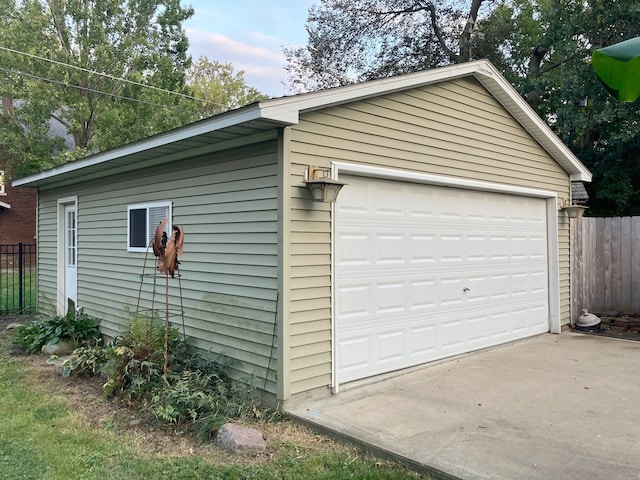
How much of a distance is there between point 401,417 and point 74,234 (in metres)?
6.88

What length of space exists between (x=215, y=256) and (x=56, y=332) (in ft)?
11.4

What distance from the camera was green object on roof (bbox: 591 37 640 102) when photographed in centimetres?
108

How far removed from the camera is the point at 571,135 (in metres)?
13.2

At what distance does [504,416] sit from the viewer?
4.15 m

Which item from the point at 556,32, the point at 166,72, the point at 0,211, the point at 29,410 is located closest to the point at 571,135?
the point at 556,32

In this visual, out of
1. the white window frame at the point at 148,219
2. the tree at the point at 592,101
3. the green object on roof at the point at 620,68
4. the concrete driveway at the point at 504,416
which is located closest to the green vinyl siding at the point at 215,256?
the white window frame at the point at 148,219

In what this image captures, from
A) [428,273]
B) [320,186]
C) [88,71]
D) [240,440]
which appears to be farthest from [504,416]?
[88,71]

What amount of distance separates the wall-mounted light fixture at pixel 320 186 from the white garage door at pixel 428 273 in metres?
0.44

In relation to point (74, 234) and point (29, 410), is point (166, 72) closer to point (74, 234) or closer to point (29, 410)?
point (74, 234)

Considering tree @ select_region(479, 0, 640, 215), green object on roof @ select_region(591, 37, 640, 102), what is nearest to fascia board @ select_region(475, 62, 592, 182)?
tree @ select_region(479, 0, 640, 215)

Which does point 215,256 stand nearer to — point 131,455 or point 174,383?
point 174,383

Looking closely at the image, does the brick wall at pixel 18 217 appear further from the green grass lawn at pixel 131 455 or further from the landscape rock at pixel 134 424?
the landscape rock at pixel 134 424

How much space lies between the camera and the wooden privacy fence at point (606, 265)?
8086 mm

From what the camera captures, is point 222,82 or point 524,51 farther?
point 222,82
